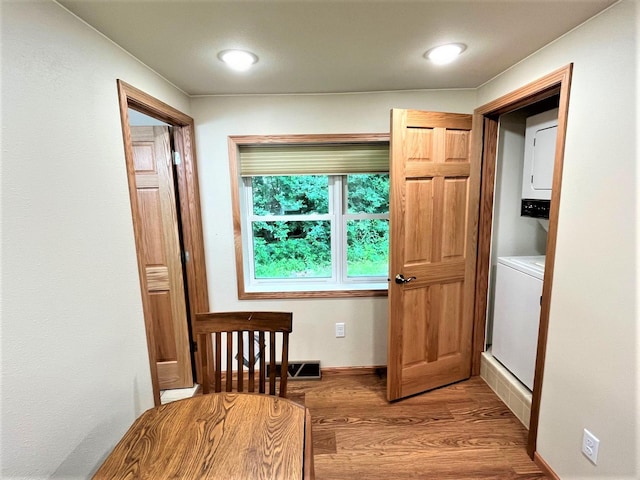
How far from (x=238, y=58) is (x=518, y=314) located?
234 cm

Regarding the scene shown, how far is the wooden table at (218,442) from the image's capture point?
890 millimetres

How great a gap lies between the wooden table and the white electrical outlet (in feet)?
4.17

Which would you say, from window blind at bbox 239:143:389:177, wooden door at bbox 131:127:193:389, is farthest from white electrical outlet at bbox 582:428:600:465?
wooden door at bbox 131:127:193:389

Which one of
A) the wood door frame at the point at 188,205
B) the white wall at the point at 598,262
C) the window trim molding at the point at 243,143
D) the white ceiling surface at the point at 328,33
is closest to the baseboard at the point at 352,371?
the window trim molding at the point at 243,143

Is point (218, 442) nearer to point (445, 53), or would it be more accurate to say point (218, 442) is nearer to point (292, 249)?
point (292, 249)

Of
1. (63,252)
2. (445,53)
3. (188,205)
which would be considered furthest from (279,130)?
(63,252)

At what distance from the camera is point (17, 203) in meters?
0.91

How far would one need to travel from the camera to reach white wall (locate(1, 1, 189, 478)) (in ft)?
2.94

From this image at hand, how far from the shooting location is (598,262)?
1.24 meters

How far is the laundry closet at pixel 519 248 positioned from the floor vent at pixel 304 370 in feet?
4.42

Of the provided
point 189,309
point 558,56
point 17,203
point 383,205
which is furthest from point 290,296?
point 558,56

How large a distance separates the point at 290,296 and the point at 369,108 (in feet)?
5.14

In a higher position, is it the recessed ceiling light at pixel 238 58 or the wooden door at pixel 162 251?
the recessed ceiling light at pixel 238 58

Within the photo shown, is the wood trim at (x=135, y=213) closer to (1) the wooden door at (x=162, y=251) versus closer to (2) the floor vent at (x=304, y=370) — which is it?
(1) the wooden door at (x=162, y=251)
